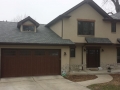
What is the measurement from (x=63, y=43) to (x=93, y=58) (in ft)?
15.7

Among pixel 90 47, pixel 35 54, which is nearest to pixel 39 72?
pixel 35 54

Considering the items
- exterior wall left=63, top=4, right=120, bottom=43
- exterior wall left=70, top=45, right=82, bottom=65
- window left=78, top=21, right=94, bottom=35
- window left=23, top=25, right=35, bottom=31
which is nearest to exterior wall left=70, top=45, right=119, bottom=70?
exterior wall left=70, top=45, right=82, bottom=65

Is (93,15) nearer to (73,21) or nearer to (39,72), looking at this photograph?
(73,21)

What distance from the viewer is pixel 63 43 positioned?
49.9ft

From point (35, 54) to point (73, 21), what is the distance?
202 inches

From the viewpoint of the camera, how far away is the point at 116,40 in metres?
18.5

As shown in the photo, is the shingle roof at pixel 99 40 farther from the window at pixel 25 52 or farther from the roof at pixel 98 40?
the window at pixel 25 52

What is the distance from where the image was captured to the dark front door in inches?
714

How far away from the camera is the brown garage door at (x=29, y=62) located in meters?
14.0

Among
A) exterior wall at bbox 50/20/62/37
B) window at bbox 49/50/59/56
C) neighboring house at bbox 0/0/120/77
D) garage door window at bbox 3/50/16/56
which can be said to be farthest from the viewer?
exterior wall at bbox 50/20/62/37

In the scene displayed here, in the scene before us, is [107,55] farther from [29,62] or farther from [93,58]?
[29,62]

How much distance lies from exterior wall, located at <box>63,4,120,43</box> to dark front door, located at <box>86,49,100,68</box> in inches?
67.6

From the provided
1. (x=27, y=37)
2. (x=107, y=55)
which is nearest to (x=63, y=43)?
(x=27, y=37)

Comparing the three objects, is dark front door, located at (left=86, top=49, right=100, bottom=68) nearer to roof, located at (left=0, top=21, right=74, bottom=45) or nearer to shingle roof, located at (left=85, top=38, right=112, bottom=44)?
shingle roof, located at (left=85, top=38, right=112, bottom=44)
